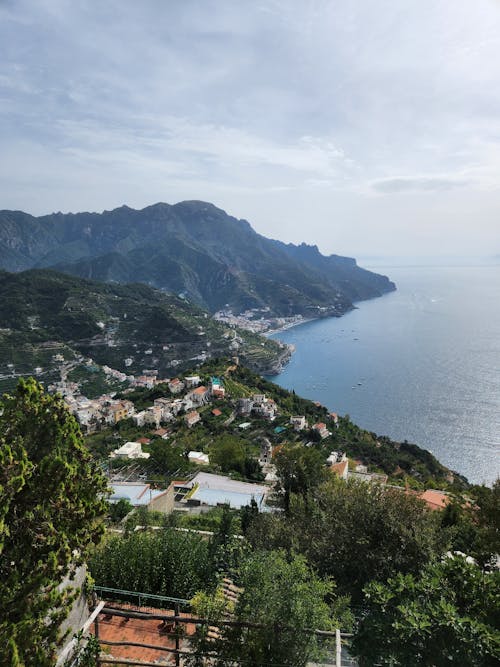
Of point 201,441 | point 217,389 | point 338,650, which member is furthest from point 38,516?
point 217,389

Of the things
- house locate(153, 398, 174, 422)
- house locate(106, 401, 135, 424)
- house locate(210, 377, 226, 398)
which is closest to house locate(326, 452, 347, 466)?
house locate(210, 377, 226, 398)

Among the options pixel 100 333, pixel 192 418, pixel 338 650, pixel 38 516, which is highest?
pixel 38 516

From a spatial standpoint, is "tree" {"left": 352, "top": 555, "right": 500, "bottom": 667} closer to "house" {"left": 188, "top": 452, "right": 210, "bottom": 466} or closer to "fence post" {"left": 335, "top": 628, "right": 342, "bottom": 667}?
"fence post" {"left": 335, "top": 628, "right": 342, "bottom": 667}

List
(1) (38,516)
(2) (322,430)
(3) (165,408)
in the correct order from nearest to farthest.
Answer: (1) (38,516) → (2) (322,430) → (3) (165,408)

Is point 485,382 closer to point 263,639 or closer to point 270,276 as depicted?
point 263,639

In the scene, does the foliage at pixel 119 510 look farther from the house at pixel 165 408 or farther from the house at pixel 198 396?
the house at pixel 198 396

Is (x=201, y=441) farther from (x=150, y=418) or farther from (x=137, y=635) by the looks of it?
(x=137, y=635)

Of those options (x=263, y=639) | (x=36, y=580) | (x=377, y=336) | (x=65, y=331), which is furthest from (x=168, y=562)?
(x=377, y=336)
